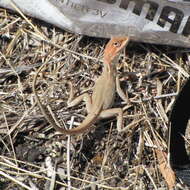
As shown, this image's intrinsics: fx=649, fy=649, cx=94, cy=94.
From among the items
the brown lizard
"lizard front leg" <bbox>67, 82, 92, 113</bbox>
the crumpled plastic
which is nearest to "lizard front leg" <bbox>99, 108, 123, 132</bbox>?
the brown lizard

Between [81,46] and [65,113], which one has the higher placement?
[81,46]

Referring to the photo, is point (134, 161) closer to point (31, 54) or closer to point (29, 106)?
point (29, 106)

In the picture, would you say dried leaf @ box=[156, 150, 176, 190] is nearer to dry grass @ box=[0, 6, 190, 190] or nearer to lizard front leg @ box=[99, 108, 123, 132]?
dry grass @ box=[0, 6, 190, 190]

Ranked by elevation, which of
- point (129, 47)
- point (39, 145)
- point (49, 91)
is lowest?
point (39, 145)

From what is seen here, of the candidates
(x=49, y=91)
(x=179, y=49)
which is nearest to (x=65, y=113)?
(x=49, y=91)

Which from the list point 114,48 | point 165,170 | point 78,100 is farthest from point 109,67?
point 165,170

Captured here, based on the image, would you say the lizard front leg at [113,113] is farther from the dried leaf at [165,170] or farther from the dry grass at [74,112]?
the dried leaf at [165,170]
